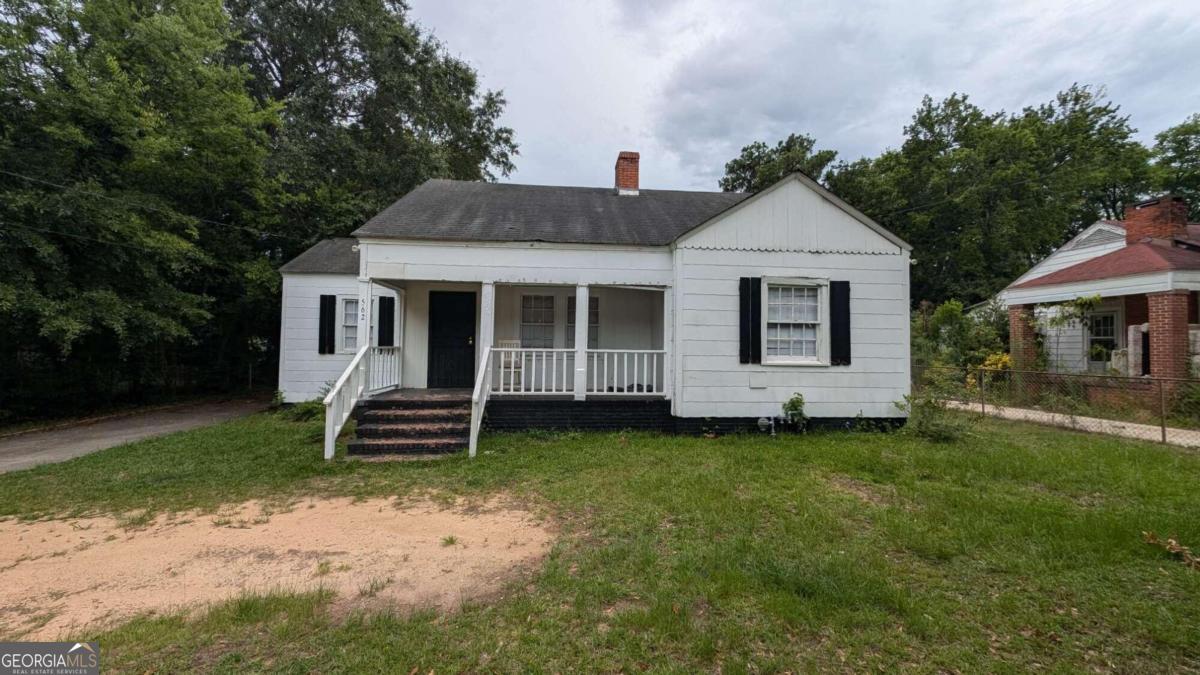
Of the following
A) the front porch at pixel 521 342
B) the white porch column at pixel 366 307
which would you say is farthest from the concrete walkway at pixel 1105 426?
the white porch column at pixel 366 307

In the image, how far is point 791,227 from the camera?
8219 millimetres

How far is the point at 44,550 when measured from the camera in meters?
3.97

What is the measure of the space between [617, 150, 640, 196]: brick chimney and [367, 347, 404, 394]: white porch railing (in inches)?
258

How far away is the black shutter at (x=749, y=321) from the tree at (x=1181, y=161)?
3203 cm

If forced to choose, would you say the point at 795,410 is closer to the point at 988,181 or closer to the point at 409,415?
the point at 409,415

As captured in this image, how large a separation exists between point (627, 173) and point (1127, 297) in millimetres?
13276

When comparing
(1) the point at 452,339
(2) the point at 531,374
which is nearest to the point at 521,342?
(2) the point at 531,374

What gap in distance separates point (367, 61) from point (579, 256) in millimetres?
15516

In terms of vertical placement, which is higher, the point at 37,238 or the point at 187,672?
the point at 37,238

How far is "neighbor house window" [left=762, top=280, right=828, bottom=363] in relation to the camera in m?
8.23

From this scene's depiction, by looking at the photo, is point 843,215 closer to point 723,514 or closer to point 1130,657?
point 723,514

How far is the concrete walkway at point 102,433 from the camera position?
7.41 m

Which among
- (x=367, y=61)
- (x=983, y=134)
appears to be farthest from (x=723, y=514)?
(x=983, y=134)

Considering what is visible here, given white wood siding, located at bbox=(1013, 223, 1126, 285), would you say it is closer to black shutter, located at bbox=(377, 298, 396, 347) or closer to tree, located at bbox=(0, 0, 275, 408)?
black shutter, located at bbox=(377, 298, 396, 347)
